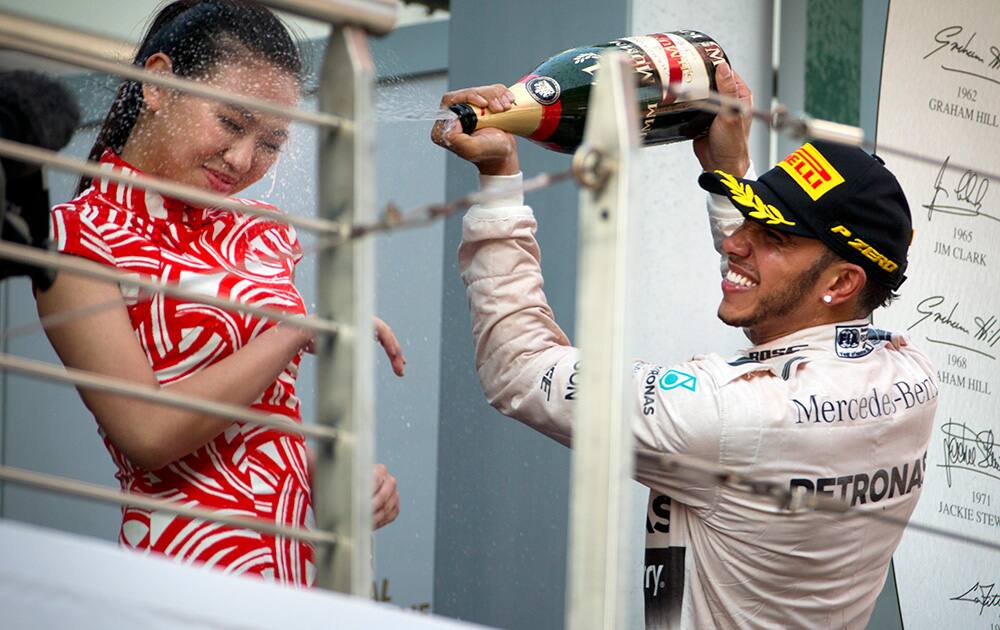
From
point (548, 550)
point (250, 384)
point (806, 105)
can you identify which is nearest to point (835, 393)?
point (250, 384)

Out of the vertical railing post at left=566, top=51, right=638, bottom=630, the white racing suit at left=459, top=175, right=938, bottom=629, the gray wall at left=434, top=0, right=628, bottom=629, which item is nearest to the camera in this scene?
the vertical railing post at left=566, top=51, right=638, bottom=630

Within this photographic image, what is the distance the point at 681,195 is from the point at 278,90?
4.10 feet

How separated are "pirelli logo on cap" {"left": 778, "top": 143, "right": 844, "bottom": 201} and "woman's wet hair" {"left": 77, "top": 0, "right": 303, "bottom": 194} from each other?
728mm

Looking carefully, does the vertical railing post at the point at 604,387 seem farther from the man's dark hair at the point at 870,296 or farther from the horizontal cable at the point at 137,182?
the man's dark hair at the point at 870,296

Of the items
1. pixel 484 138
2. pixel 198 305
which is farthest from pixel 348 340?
pixel 484 138

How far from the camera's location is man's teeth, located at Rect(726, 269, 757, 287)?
2250 millimetres

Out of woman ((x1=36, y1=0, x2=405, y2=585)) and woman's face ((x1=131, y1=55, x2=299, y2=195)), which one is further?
woman's face ((x1=131, y1=55, x2=299, y2=195))

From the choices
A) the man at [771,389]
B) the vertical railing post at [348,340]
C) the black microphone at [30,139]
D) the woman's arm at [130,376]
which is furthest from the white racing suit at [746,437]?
the vertical railing post at [348,340]

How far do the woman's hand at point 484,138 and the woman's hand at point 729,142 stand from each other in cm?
38

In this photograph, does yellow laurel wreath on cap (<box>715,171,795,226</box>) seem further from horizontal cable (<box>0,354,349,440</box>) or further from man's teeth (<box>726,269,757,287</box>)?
horizontal cable (<box>0,354,349,440</box>)

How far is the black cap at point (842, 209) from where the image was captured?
223 centimetres

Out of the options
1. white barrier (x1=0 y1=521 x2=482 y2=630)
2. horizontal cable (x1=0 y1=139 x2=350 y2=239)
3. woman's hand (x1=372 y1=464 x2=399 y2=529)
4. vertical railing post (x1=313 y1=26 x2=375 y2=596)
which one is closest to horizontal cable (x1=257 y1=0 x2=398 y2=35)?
vertical railing post (x1=313 y1=26 x2=375 y2=596)

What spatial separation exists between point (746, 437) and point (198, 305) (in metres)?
0.71

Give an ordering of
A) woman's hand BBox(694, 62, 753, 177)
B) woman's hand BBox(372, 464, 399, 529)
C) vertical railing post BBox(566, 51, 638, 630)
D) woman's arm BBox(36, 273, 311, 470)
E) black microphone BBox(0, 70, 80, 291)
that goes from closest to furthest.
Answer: vertical railing post BBox(566, 51, 638, 630) → black microphone BBox(0, 70, 80, 291) → woman's arm BBox(36, 273, 311, 470) → woman's hand BBox(372, 464, 399, 529) → woman's hand BBox(694, 62, 753, 177)
